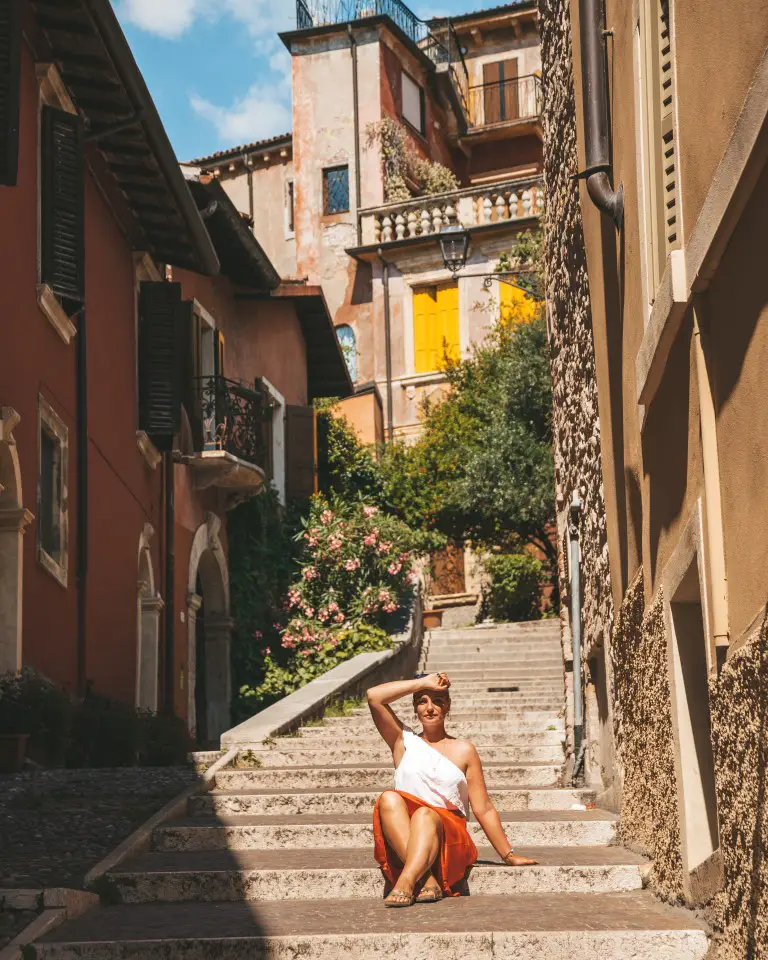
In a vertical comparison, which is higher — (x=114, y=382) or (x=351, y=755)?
(x=114, y=382)

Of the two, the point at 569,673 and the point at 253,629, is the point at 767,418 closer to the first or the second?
the point at 569,673

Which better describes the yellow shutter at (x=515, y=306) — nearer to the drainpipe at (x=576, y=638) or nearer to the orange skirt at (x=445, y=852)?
the drainpipe at (x=576, y=638)


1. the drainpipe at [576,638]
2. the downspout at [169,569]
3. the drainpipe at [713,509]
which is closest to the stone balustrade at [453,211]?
the downspout at [169,569]

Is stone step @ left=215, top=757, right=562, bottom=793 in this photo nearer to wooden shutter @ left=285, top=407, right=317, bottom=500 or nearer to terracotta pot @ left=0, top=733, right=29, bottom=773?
terracotta pot @ left=0, top=733, right=29, bottom=773

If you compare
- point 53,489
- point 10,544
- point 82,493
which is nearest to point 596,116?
point 10,544

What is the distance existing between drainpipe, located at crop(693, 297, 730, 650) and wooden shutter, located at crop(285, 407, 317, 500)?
18.5 metres

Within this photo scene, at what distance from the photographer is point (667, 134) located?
6.12m

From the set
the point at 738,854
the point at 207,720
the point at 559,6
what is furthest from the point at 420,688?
the point at 207,720

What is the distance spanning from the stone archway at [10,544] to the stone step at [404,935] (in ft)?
17.8

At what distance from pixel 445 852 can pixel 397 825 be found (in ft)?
0.83

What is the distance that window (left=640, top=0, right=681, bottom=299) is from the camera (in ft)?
19.6

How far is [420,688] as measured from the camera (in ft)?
23.3

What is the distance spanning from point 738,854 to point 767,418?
1.52 metres

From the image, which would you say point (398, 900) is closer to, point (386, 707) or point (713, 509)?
point (386, 707)
